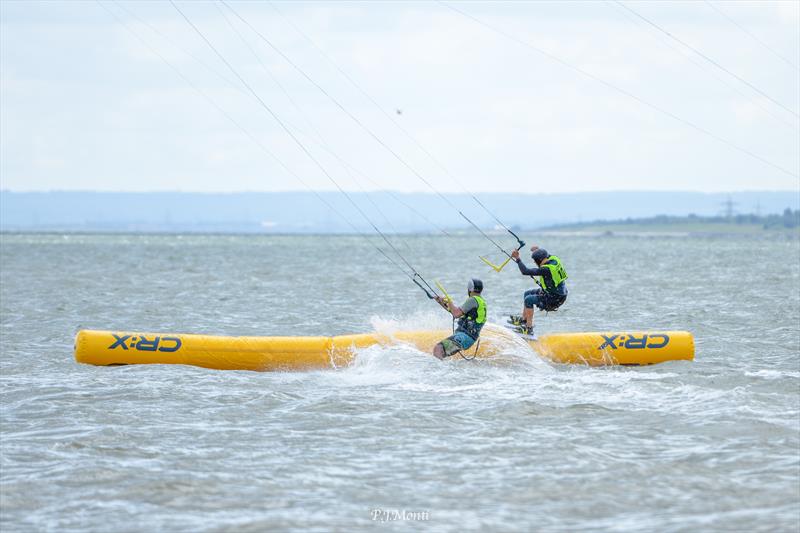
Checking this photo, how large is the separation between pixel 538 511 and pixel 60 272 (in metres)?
55.2

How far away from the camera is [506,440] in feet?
45.6

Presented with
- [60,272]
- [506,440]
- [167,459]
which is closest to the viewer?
[167,459]

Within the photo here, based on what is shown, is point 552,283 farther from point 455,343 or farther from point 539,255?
point 455,343

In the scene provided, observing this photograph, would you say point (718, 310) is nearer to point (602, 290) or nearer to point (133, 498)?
point (602, 290)

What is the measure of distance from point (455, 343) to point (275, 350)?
306cm

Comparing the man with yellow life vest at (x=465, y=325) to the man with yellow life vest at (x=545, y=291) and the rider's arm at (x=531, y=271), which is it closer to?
the rider's arm at (x=531, y=271)

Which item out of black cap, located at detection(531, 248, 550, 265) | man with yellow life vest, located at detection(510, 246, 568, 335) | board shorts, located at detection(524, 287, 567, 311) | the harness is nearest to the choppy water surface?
man with yellow life vest, located at detection(510, 246, 568, 335)

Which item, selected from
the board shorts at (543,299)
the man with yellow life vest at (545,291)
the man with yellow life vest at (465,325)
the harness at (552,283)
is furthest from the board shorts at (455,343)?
the harness at (552,283)

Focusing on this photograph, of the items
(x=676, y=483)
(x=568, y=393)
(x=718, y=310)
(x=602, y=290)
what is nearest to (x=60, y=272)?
(x=602, y=290)

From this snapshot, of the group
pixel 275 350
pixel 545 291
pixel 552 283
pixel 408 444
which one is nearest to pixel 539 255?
pixel 552 283

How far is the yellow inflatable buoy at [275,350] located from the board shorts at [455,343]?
50 centimetres

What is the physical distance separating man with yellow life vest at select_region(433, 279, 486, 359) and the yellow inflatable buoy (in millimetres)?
510

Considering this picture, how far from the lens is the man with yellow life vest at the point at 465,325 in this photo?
18.6 m

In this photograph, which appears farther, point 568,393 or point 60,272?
point 60,272
